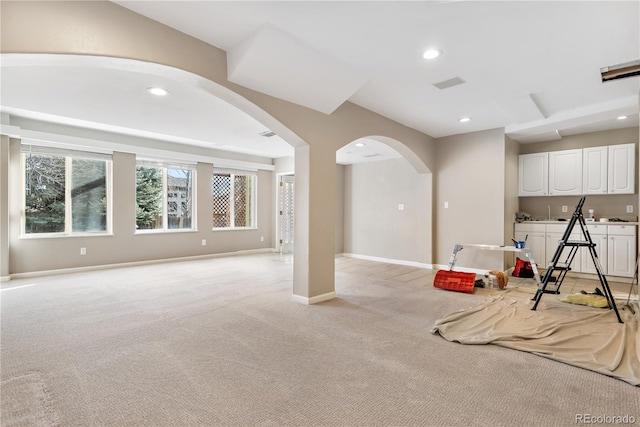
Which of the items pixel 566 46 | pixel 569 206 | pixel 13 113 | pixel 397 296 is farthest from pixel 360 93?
pixel 13 113

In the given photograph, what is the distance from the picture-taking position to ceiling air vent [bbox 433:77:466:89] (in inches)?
140

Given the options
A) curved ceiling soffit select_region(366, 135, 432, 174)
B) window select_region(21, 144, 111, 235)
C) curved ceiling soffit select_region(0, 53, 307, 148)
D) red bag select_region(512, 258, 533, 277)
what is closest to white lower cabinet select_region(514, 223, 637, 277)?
red bag select_region(512, 258, 533, 277)

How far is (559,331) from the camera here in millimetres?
2941

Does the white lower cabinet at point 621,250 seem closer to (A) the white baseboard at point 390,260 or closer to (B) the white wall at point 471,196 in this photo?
(B) the white wall at point 471,196

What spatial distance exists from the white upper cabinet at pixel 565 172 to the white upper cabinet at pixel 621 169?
404 mm

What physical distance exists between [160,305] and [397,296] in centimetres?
298

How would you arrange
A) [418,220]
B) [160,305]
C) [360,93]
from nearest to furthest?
[160,305] → [360,93] → [418,220]

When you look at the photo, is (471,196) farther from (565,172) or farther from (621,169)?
(621,169)

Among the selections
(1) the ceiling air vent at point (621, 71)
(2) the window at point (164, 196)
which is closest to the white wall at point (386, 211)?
A: (1) the ceiling air vent at point (621, 71)

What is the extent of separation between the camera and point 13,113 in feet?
15.9

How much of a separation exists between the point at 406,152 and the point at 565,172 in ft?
9.47

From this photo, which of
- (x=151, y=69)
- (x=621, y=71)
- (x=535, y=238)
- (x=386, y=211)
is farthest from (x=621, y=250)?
(x=151, y=69)

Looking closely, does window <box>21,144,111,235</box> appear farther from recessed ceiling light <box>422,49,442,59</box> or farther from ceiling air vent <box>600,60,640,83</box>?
ceiling air vent <box>600,60,640,83</box>

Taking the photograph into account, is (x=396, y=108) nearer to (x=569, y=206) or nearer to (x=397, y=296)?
(x=397, y=296)
